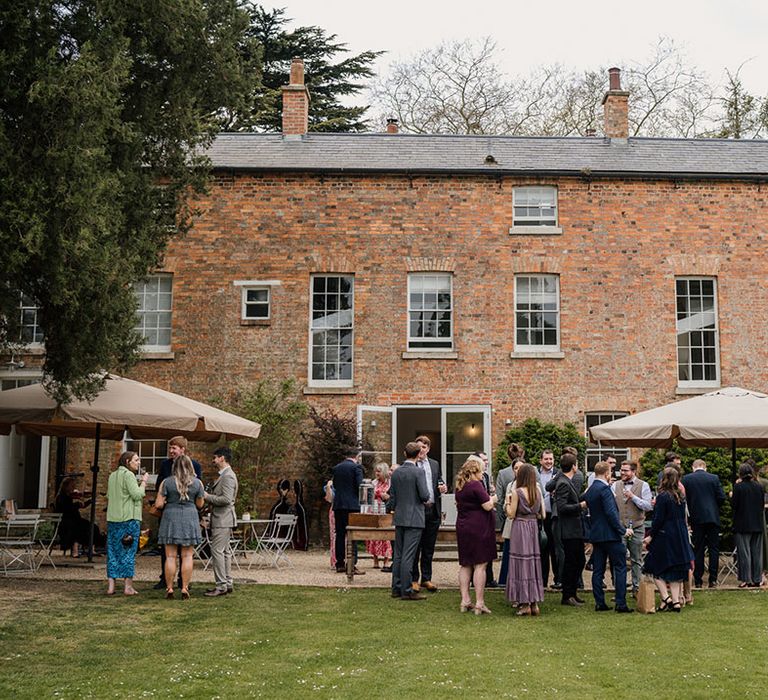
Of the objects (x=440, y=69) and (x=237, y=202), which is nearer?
(x=237, y=202)

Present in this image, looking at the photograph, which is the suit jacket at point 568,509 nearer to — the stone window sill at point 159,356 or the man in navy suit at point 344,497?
the man in navy suit at point 344,497

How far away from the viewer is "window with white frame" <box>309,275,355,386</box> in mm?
20469

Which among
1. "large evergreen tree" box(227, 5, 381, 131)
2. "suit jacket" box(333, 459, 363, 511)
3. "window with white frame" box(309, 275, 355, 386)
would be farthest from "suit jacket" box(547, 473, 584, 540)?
"large evergreen tree" box(227, 5, 381, 131)

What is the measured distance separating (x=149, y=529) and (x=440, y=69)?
23.8 metres

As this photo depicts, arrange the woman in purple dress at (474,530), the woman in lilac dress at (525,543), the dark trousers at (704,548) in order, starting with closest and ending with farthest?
the woman in lilac dress at (525,543)
the woman in purple dress at (474,530)
the dark trousers at (704,548)

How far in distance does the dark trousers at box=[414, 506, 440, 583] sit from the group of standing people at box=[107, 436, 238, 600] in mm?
2372

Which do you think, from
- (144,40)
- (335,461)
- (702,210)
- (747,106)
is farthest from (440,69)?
(144,40)

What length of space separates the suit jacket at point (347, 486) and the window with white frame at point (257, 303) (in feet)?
20.6

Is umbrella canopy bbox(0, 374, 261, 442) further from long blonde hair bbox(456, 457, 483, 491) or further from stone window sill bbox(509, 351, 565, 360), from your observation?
stone window sill bbox(509, 351, 565, 360)

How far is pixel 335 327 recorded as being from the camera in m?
20.5

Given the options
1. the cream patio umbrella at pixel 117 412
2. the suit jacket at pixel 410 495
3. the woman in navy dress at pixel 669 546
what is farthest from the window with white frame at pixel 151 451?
the woman in navy dress at pixel 669 546

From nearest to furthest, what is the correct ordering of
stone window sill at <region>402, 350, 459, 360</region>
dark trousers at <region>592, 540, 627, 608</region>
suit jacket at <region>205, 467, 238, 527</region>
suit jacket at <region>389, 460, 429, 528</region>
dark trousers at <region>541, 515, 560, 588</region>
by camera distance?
dark trousers at <region>592, 540, 627, 608</region>, suit jacket at <region>389, 460, 429, 528</region>, suit jacket at <region>205, 467, 238, 527</region>, dark trousers at <region>541, 515, 560, 588</region>, stone window sill at <region>402, 350, 459, 360</region>

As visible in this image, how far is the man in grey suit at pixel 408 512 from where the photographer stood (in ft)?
39.3

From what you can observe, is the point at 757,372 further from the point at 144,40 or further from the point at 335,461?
the point at 144,40
